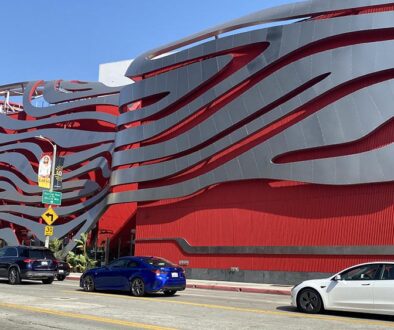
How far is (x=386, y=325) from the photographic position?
1117cm

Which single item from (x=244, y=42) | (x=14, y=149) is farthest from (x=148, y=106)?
(x=14, y=149)

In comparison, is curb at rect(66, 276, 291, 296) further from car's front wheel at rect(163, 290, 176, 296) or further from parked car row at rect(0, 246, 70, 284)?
parked car row at rect(0, 246, 70, 284)

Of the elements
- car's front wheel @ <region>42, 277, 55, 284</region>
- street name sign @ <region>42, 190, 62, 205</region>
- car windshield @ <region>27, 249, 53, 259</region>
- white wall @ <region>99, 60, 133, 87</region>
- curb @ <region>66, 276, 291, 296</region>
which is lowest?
curb @ <region>66, 276, 291, 296</region>

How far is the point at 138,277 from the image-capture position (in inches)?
686

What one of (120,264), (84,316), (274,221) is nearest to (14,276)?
(120,264)

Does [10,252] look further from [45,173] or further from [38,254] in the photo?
[45,173]

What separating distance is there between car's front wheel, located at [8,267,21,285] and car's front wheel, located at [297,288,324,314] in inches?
510

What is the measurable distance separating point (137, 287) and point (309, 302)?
6.29 meters

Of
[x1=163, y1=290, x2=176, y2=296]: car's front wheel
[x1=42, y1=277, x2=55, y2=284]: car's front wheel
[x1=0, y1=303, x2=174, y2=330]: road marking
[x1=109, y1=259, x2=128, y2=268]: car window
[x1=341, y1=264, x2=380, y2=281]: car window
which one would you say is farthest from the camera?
[x1=42, y1=277, x2=55, y2=284]: car's front wheel

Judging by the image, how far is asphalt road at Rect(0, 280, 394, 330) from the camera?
1042 cm

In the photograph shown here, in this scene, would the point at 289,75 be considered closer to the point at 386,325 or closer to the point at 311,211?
the point at 311,211

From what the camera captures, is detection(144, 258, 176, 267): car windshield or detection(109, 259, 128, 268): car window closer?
detection(144, 258, 176, 267): car windshield

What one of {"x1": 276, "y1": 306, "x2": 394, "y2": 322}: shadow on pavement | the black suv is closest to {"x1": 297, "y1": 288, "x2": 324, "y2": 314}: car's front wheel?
{"x1": 276, "y1": 306, "x2": 394, "y2": 322}: shadow on pavement

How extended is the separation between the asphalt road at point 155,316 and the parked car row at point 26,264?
648 cm
